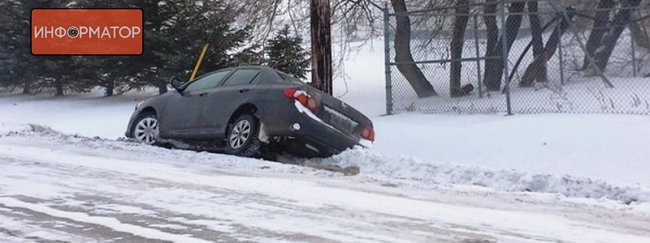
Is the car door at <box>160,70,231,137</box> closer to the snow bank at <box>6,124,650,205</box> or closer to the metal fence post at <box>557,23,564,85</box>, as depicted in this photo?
the snow bank at <box>6,124,650,205</box>

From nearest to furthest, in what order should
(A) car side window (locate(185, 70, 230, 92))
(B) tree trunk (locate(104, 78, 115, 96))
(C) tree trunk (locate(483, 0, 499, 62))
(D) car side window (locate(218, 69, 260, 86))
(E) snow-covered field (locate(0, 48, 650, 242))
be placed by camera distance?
(E) snow-covered field (locate(0, 48, 650, 242)) < (D) car side window (locate(218, 69, 260, 86)) < (A) car side window (locate(185, 70, 230, 92)) < (C) tree trunk (locate(483, 0, 499, 62)) < (B) tree trunk (locate(104, 78, 115, 96))

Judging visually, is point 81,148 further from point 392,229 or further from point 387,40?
point 392,229

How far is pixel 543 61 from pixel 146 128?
723 centimetres

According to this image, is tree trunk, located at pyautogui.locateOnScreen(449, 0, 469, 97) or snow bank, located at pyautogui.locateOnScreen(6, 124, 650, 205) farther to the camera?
tree trunk, located at pyautogui.locateOnScreen(449, 0, 469, 97)

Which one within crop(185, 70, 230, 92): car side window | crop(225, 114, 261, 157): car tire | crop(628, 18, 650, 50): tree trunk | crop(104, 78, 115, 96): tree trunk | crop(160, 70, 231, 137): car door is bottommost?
crop(225, 114, 261, 157): car tire

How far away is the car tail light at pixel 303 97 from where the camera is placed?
10.4 m

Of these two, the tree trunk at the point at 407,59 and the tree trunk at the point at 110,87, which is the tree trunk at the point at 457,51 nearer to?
the tree trunk at the point at 407,59

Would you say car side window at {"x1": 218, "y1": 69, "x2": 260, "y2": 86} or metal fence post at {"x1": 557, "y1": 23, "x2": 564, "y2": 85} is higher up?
metal fence post at {"x1": 557, "y1": 23, "x2": 564, "y2": 85}

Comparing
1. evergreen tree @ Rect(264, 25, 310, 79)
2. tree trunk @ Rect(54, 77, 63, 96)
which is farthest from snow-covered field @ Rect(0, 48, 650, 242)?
tree trunk @ Rect(54, 77, 63, 96)

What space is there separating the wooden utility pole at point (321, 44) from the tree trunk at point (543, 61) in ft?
11.9

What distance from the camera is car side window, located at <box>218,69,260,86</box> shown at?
11.3 metres

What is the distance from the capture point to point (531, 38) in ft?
51.5

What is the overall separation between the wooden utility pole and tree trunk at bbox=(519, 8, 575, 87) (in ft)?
11.9

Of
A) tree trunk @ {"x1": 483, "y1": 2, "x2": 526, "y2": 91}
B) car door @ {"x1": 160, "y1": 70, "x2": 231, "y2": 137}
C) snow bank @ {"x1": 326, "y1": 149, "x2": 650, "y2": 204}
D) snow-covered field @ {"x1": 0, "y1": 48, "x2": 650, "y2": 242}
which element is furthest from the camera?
tree trunk @ {"x1": 483, "y1": 2, "x2": 526, "y2": 91}
